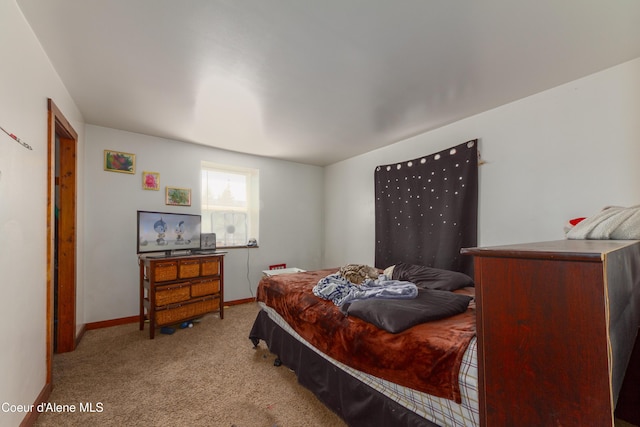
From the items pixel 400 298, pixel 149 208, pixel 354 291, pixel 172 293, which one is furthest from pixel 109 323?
pixel 400 298

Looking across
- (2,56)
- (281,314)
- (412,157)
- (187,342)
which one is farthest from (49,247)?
(412,157)

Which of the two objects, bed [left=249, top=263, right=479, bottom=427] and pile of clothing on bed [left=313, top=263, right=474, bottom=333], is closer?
bed [left=249, top=263, right=479, bottom=427]

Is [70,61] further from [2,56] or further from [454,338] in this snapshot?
[454,338]

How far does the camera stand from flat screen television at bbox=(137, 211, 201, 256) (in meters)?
3.25

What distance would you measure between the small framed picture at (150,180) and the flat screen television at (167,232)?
429 mm

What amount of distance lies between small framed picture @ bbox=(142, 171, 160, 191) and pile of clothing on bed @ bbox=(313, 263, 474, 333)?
8.97 feet

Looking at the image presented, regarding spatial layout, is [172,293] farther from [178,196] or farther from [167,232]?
[178,196]

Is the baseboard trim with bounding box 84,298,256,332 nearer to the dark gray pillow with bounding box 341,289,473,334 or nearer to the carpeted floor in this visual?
the carpeted floor

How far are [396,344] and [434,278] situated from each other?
1343 mm

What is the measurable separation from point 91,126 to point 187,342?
9.07 ft

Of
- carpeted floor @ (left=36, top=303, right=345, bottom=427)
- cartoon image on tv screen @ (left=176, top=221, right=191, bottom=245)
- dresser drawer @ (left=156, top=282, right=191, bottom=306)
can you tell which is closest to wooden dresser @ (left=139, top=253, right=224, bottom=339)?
dresser drawer @ (left=156, top=282, right=191, bottom=306)

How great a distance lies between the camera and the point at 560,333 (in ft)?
2.31

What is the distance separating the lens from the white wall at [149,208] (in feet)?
10.3

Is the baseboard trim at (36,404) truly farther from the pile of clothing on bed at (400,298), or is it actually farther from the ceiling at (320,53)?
the ceiling at (320,53)
